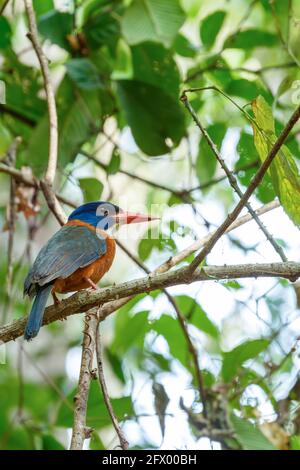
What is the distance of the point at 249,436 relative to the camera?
3246 mm

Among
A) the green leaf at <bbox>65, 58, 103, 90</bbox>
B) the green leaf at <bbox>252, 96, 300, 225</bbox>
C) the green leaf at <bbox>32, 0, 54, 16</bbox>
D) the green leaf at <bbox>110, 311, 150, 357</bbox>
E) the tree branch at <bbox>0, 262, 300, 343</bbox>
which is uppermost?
the green leaf at <bbox>32, 0, 54, 16</bbox>

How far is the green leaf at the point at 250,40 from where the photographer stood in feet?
13.3

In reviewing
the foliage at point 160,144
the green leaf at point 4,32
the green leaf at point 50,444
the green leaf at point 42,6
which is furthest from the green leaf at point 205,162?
the green leaf at point 50,444

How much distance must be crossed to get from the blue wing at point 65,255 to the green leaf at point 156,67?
114cm

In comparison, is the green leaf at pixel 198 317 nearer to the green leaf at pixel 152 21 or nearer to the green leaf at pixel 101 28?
the green leaf at pixel 152 21

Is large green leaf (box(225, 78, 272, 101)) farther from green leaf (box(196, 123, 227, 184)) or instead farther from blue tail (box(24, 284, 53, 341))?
blue tail (box(24, 284, 53, 341))

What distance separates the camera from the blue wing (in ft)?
9.50

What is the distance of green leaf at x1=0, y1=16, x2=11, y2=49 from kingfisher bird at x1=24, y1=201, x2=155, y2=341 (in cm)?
101

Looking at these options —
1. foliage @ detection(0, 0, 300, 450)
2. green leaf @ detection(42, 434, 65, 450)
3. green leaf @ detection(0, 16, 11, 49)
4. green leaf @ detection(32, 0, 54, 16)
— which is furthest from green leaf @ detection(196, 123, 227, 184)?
green leaf @ detection(42, 434, 65, 450)

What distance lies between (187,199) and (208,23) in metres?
0.96

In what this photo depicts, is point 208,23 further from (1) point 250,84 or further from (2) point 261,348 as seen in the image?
(2) point 261,348
